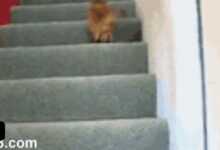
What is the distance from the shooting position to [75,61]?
2.31 metres

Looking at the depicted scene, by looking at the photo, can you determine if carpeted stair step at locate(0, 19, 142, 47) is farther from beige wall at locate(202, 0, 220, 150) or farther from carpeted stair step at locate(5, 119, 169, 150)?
beige wall at locate(202, 0, 220, 150)

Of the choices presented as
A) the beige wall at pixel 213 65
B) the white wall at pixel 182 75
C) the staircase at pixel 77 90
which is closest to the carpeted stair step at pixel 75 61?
the staircase at pixel 77 90

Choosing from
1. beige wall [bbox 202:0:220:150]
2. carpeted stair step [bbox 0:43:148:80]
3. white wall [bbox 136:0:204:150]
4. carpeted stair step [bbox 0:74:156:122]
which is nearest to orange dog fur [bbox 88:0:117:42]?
carpeted stair step [bbox 0:43:148:80]

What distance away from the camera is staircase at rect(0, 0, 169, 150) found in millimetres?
1815

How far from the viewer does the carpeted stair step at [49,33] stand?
2.61 m

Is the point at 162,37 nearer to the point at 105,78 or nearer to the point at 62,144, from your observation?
the point at 105,78

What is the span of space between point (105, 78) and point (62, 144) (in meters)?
0.42

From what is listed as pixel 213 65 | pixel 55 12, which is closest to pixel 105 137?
pixel 213 65

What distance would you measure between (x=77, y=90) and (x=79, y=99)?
4cm

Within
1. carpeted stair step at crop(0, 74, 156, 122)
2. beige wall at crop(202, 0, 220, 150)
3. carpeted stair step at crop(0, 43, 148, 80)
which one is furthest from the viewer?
carpeted stair step at crop(0, 43, 148, 80)

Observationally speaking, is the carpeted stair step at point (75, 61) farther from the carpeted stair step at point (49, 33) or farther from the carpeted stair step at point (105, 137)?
the carpeted stair step at point (105, 137)

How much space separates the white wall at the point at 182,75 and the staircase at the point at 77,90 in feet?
0.51

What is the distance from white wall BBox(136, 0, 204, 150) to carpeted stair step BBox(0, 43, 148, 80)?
0.48m

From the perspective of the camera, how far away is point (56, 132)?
182 cm
